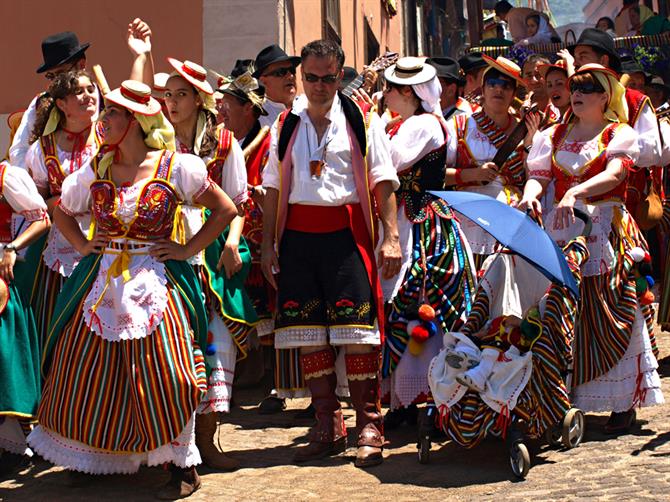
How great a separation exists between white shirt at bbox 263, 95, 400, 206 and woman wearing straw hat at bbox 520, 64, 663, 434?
2.75 feet

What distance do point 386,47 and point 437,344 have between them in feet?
51.2

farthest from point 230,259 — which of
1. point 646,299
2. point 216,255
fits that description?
point 646,299

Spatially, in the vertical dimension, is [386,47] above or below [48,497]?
above

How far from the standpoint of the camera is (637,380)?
274 inches

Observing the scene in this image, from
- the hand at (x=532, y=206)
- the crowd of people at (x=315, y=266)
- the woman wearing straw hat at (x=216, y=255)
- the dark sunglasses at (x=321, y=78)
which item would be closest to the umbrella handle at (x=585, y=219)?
the crowd of people at (x=315, y=266)

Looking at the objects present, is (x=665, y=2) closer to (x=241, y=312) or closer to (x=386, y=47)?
(x=386, y=47)

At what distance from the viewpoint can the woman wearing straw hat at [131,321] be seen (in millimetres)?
6027

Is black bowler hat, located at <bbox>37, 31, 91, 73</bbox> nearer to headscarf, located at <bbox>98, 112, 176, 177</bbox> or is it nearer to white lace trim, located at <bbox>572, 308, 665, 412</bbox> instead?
headscarf, located at <bbox>98, 112, 176, 177</bbox>

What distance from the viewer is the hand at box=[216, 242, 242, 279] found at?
6.64 metres

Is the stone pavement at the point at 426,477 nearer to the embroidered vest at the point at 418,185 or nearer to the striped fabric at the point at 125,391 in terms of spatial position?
the striped fabric at the point at 125,391

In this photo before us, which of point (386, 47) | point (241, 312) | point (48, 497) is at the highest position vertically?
point (386, 47)

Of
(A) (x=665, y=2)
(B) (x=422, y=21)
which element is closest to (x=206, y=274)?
(A) (x=665, y=2)

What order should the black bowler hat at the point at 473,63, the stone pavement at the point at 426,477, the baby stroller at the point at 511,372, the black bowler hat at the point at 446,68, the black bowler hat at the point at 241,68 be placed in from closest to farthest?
the stone pavement at the point at 426,477, the baby stroller at the point at 511,372, the black bowler hat at the point at 446,68, the black bowler hat at the point at 241,68, the black bowler hat at the point at 473,63

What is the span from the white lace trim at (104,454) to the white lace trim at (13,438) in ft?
1.59
